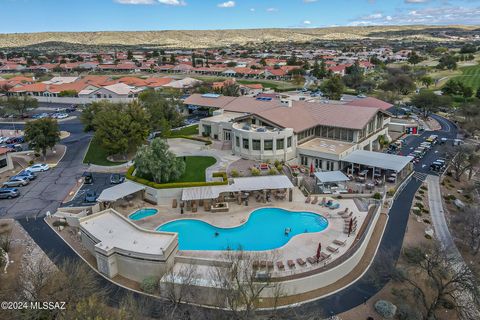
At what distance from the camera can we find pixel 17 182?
1788 inches

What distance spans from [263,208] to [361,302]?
588 inches

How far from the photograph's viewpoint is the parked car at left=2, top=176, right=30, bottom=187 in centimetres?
4528

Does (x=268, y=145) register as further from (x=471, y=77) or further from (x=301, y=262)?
(x=471, y=77)

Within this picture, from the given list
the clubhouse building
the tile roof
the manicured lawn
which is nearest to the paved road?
the manicured lawn

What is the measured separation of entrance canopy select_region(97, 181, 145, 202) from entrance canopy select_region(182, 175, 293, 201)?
18.6ft

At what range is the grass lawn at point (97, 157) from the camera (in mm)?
53219

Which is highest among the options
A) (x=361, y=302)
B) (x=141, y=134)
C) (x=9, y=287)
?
(x=141, y=134)

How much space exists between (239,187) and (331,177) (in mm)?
11308

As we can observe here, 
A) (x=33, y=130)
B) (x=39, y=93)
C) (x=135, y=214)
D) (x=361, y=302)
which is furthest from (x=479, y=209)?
(x=39, y=93)

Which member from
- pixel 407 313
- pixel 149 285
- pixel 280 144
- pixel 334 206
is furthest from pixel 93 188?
pixel 407 313

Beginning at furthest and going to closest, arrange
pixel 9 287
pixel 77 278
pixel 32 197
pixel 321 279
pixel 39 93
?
1. pixel 39 93
2. pixel 32 197
3. pixel 321 279
4. pixel 9 287
5. pixel 77 278

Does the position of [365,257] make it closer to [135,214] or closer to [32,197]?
[135,214]

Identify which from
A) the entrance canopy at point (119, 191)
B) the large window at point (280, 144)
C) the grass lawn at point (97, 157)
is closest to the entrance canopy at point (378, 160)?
the large window at point (280, 144)

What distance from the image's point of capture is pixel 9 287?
949 inches
